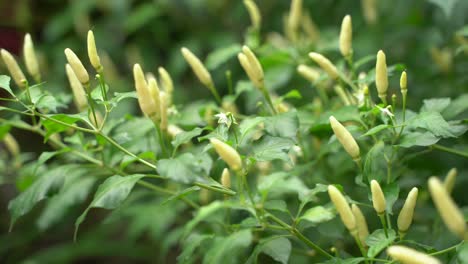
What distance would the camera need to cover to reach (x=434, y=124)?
944mm

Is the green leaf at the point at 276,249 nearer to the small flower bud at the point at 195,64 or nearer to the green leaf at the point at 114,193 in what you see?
the green leaf at the point at 114,193

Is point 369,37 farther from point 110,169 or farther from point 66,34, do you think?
point 66,34

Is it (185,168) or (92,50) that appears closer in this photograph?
(185,168)

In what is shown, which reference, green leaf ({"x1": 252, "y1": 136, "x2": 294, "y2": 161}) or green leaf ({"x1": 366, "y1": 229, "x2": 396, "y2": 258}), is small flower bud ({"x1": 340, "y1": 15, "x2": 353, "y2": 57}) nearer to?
green leaf ({"x1": 252, "y1": 136, "x2": 294, "y2": 161})

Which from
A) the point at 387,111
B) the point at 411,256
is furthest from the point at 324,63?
the point at 411,256

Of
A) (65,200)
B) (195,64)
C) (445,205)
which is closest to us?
(445,205)

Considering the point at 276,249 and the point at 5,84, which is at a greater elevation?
the point at 5,84

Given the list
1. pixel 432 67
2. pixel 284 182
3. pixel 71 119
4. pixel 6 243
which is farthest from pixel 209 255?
pixel 6 243

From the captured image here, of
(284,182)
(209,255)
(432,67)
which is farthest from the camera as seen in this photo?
(432,67)

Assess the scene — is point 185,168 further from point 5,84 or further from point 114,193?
point 5,84

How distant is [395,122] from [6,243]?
1760 millimetres

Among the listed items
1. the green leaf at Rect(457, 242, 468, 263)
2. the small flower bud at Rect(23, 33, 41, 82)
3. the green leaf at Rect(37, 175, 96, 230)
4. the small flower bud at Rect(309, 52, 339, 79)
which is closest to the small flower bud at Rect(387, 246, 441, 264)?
the green leaf at Rect(457, 242, 468, 263)

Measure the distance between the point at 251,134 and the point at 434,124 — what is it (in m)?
0.34

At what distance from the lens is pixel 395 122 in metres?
1.02
